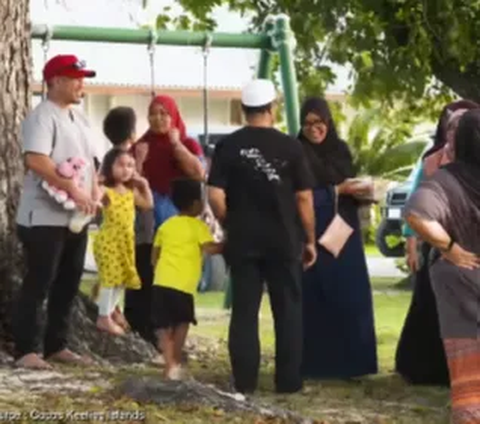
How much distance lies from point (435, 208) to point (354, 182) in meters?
3.11

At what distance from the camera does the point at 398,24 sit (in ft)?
68.3

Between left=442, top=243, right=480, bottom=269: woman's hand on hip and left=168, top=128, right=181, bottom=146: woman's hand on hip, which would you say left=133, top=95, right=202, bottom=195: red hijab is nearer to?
left=168, top=128, right=181, bottom=146: woman's hand on hip

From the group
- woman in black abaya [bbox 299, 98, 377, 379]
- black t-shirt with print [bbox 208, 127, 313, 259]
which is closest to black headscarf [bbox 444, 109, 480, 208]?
black t-shirt with print [bbox 208, 127, 313, 259]

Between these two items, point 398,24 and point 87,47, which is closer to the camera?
point 398,24

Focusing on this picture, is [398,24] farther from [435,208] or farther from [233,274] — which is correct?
[435,208]

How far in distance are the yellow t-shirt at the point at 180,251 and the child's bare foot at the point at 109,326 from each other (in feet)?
4.03

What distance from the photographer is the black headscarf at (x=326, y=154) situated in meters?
12.5

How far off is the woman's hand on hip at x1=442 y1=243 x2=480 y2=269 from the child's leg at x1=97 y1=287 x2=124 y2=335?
3.94 meters

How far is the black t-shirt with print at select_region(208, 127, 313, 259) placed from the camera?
1160 centimetres

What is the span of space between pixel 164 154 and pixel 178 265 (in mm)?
1460

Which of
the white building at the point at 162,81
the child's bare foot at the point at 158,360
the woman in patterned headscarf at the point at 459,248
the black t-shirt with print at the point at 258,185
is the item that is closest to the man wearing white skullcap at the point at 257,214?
the black t-shirt with print at the point at 258,185

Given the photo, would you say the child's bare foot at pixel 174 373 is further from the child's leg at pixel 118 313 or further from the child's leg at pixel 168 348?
the child's leg at pixel 118 313

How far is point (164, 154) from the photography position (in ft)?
43.3

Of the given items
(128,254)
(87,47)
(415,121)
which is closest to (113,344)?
(128,254)
